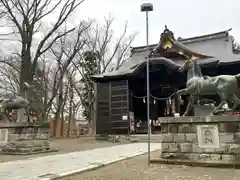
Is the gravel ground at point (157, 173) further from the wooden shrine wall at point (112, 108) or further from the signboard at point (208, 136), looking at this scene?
the wooden shrine wall at point (112, 108)

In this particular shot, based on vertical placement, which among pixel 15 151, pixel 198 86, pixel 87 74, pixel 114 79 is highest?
pixel 87 74

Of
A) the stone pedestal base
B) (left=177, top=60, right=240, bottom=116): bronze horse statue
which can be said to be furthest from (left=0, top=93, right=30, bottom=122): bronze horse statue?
(left=177, top=60, right=240, bottom=116): bronze horse statue

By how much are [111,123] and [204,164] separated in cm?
1394

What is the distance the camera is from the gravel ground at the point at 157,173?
6.84 m

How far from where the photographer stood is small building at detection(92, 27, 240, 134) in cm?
2105

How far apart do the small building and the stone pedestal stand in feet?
28.0

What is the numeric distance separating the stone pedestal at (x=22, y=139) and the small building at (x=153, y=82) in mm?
8529

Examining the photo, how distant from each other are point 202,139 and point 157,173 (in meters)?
1.71

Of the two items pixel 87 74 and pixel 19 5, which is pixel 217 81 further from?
pixel 87 74

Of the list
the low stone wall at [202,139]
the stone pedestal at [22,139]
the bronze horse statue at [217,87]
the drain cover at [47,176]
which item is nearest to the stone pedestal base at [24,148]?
the stone pedestal at [22,139]

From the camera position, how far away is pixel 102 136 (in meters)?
21.9

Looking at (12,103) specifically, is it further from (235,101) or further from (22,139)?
(235,101)

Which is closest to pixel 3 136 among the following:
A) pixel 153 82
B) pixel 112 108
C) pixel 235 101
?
pixel 112 108

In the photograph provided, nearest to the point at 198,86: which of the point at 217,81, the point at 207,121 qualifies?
the point at 217,81
